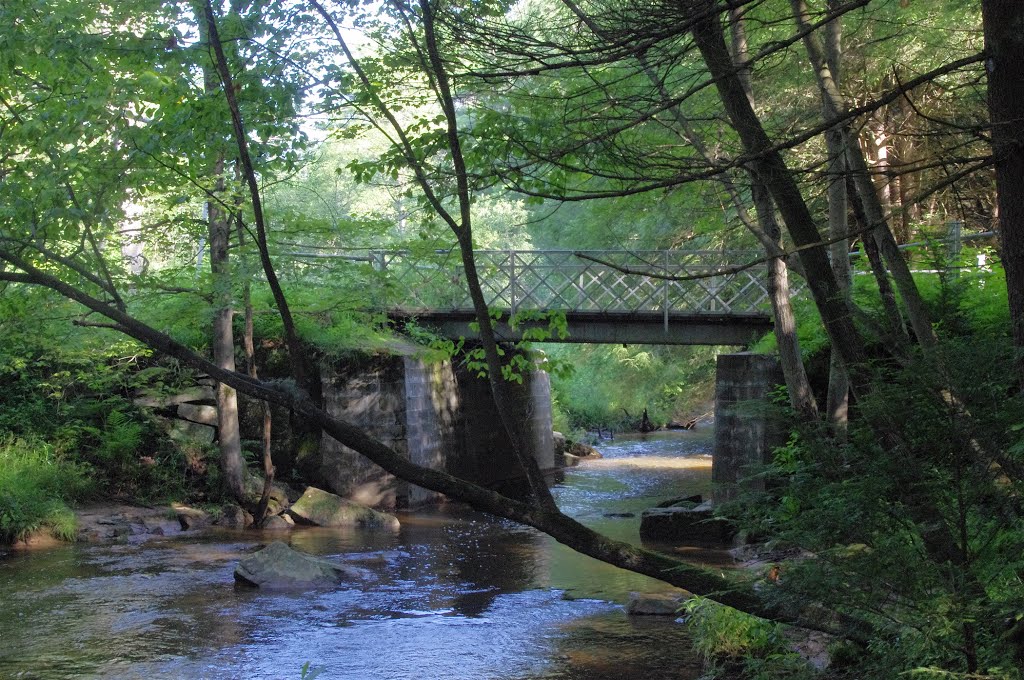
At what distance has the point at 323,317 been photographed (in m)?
13.5

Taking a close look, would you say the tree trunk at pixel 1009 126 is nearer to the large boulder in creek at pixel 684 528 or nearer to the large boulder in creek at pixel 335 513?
the large boulder in creek at pixel 684 528

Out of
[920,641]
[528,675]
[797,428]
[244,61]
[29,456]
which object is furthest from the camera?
[29,456]

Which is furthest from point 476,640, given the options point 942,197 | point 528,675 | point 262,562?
point 942,197

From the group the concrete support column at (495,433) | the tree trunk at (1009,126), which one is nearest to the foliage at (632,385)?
the concrete support column at (495,433)

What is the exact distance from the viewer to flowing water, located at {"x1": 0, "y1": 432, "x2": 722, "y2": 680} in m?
6.93

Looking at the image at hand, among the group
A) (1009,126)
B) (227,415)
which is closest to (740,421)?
(227,415)

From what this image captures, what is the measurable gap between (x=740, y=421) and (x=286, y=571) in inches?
219

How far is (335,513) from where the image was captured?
13.1m

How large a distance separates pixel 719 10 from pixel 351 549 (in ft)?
29.7

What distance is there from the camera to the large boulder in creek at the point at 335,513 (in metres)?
13.0

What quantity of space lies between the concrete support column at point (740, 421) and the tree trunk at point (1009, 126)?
24.7 feet

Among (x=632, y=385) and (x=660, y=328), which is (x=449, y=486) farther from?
(x=632, y=385)

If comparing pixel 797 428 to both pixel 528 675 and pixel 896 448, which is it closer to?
pixel 896 448

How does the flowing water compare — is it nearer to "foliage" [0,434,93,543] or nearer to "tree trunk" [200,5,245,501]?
"foliage" [0,434,93,543]
